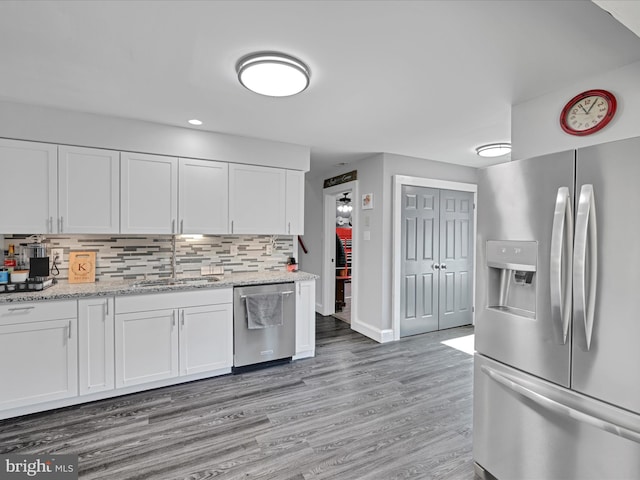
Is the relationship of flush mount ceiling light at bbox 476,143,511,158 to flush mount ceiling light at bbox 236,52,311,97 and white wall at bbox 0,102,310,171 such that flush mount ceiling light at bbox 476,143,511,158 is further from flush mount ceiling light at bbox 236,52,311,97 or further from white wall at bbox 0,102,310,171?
flush mount ceiling light at bbox 236,52,311,97

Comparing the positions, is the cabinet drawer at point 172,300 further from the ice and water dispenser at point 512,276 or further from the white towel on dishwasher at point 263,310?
the ice and water dispenser at point 512,276

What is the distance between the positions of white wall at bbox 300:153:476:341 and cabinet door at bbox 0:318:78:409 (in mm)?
3182

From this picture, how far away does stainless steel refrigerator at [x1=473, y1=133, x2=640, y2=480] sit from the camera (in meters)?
1.26

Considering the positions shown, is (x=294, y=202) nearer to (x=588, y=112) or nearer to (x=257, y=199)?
(x=257, y=199)

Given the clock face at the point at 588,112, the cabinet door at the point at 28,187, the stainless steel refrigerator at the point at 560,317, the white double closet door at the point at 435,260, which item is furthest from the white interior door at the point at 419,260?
the cabinet door at the point at 28,187

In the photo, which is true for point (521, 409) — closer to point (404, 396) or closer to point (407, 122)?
point (404, 396)

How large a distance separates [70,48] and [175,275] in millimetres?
2157

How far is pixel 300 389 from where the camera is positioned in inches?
112

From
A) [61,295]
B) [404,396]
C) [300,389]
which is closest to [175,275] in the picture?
[61,295]

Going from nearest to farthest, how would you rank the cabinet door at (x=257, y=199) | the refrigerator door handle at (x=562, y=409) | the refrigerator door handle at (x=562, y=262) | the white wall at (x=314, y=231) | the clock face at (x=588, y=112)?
the refrigerator door handle at (x=562, y=409) → the refrigerator door handle at (x=562, y=262) → the clock face at (x=588, y=112) → the cabinet door at (x=257, y=199) → the white wall at (x=314, y=231)

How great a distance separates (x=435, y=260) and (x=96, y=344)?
159 inches

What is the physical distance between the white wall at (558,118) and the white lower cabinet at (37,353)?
3.77m

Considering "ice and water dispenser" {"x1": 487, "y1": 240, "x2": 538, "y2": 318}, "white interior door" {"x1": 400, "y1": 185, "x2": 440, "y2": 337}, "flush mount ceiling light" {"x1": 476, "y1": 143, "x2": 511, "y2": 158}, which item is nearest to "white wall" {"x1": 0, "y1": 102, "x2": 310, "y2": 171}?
"white interior door" {"x1": 400, "y1": 185, "x2": 440, "y2": 337}

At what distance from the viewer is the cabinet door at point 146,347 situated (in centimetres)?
266
